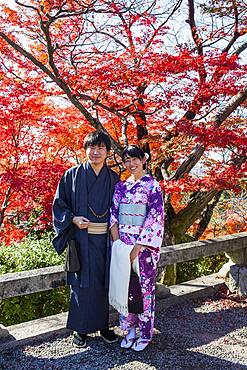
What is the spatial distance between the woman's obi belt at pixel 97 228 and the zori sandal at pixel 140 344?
0.90 metres

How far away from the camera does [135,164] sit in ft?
10.9

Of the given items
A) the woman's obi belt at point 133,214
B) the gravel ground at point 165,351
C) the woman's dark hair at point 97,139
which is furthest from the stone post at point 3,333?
the woman's dark hair at point 97,139

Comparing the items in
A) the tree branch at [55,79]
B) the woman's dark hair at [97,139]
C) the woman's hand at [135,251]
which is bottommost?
the woman's hand at [135,251]

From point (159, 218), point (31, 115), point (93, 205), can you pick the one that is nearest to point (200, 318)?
point (159, 218)

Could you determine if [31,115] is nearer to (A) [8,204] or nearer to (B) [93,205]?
(A) [8,204]

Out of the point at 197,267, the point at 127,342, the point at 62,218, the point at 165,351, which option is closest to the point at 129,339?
the point at 127,342

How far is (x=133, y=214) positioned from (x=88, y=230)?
38 cm

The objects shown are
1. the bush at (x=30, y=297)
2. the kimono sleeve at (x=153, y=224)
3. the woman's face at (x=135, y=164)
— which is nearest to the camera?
the kimono sleeve at (x=153, y=224)

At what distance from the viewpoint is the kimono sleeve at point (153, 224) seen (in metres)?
3.21

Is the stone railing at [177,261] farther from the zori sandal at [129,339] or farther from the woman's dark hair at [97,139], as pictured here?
the woman's dark hair at [97,139]

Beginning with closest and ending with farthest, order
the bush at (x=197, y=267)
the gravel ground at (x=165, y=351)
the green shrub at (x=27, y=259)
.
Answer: the gravel ground at (x=165, y=351), the green shrub at (x=27, y=259), the bush at (x=197, y=267)

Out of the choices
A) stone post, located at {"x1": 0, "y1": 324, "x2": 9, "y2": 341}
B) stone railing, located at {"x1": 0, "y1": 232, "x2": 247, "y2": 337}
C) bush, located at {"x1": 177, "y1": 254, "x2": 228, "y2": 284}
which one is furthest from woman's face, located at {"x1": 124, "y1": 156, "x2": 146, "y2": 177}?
bush, located at {"x1": 177, "y1": 254, "x2": 228, "y2": 284}

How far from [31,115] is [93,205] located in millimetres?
3556

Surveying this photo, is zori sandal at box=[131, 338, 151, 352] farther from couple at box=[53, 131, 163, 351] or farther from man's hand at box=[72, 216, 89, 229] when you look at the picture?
man's hand at box=[72, 216, 89, 229]
